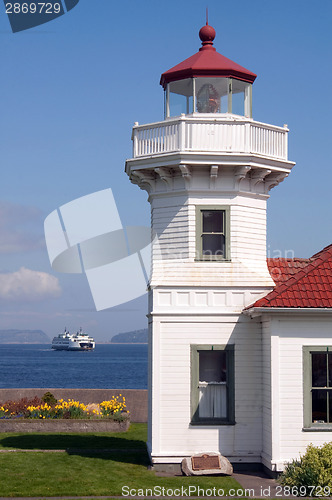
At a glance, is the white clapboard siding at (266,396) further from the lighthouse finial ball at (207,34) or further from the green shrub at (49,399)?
the green shrub at (49,399)

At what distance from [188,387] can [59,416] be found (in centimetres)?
755

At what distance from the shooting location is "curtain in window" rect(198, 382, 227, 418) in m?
15.8

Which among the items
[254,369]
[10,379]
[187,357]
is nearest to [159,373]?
[187,357]

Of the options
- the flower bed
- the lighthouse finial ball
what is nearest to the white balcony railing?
the lighthouse finial ball

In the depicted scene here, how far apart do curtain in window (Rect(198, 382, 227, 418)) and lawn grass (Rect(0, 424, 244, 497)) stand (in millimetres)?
1493

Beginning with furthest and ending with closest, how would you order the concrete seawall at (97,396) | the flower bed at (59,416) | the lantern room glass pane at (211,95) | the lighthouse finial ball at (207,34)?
the concrete seawall at (97,396) < the flower bed at (59,416) < the lighthouse finial ball at (207,34) < the lantern room glass pane at (211,95)

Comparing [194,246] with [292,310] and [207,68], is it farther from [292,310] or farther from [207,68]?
[207,68]

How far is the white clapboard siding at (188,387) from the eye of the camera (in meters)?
15.6

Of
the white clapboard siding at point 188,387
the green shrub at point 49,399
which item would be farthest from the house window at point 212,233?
the green shrub at point 49,399

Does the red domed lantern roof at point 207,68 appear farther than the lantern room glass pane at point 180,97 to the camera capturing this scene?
No

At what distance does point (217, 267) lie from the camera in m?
16.2

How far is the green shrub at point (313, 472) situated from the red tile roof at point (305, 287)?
293cm

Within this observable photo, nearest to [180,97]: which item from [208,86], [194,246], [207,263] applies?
[208,86]

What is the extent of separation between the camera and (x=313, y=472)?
1352 centimetres
